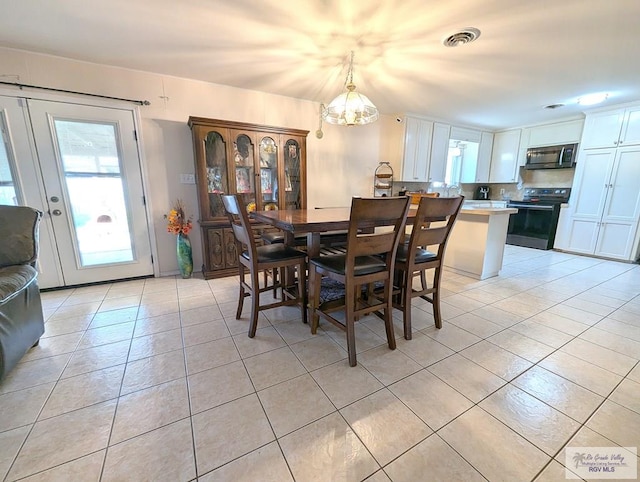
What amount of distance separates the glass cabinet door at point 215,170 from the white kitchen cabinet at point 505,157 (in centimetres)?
538

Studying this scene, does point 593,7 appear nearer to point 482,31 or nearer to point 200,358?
point 482,31

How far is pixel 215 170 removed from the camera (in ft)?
10.4

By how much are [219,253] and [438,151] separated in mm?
4113

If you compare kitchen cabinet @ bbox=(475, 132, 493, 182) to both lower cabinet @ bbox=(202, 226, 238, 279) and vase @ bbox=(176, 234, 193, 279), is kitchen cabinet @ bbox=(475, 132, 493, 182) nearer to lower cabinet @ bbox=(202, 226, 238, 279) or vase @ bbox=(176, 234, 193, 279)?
lower cabinet @ bbox=(202, 226, 238, 279)

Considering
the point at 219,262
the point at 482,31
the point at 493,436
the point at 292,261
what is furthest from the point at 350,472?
the point at 482,31

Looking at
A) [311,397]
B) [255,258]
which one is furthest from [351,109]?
[311,397]

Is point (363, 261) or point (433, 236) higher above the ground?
point (433, 236)

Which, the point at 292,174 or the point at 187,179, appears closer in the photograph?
the point at 187,179

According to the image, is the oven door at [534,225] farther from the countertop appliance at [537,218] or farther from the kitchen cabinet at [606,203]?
the kitchen cabinet at [606,203]

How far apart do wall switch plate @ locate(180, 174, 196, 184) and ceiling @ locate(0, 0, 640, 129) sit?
3.58ft

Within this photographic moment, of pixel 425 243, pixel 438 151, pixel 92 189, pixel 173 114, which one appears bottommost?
pixel 425 243

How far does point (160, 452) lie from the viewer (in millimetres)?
1106

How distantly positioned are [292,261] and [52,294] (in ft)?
8.86

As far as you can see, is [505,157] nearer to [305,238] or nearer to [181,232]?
[305,238]
